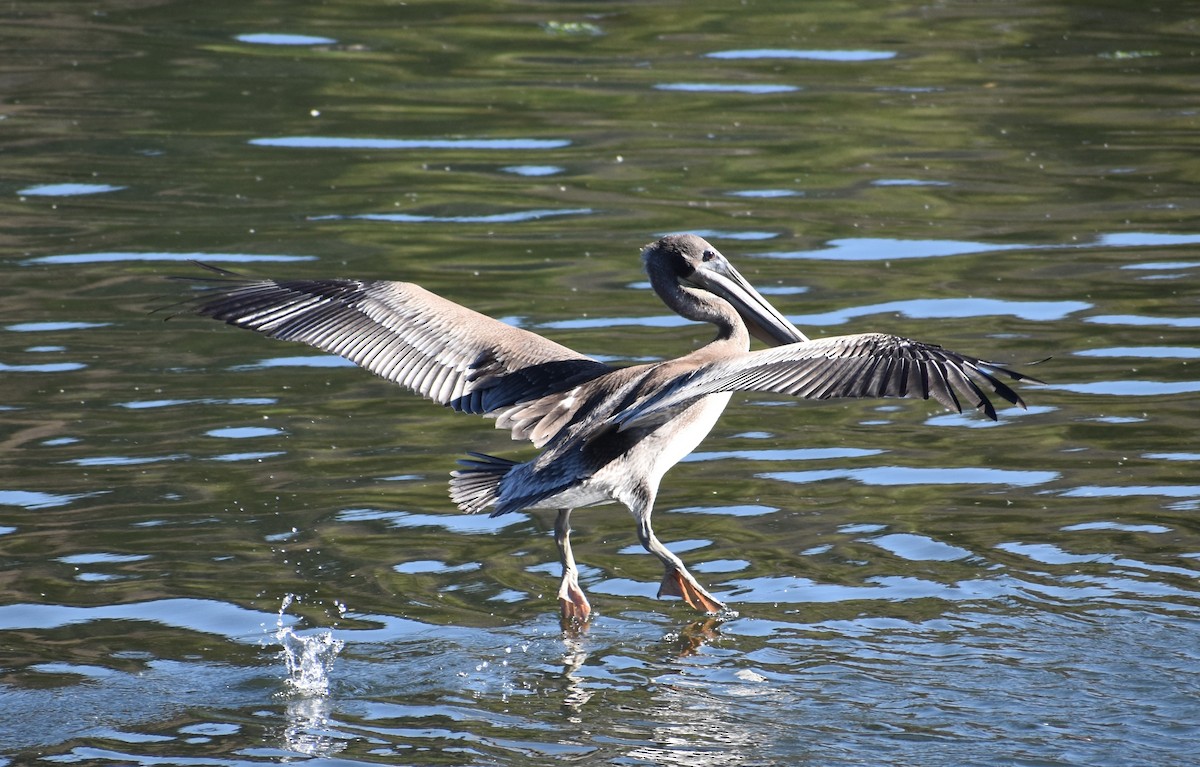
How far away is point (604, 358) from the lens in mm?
8664

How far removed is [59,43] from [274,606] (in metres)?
9.86

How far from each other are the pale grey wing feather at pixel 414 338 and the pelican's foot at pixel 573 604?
3.13 ft

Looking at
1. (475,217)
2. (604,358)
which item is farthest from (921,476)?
(475,217)

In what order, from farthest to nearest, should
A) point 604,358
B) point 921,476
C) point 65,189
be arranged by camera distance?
point 65,189, point 604,358, point 921,476

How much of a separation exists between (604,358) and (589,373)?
1.79 metres

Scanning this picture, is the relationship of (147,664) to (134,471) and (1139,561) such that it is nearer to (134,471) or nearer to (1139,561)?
(134,471)

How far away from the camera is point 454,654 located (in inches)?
227

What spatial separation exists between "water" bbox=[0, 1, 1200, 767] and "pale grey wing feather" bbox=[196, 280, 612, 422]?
0.57 metres

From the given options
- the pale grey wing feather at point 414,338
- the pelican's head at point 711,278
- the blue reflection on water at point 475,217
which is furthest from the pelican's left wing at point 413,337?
the blue reflection on water at point 475,217

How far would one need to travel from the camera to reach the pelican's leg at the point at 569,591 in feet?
20.0

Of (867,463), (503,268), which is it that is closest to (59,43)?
(503,268)

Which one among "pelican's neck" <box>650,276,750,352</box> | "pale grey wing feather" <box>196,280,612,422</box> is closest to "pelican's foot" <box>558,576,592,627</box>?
"pale grey wing feather" <box>196,280,612,422</box>

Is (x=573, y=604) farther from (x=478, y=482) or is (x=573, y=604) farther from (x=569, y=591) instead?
(x=478, y=482)

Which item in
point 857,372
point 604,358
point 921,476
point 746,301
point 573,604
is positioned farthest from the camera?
point 604,358
